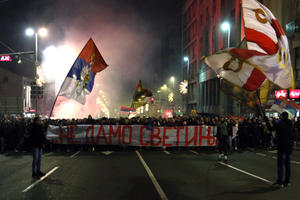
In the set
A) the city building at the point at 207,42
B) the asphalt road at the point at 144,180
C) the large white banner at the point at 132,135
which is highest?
the city building at the point at 207,42

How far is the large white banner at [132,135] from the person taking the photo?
1567 centimetres

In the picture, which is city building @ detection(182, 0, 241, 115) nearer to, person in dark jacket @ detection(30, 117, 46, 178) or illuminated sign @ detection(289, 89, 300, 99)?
illuminated sign @ detection(289, 89, 300, 99)

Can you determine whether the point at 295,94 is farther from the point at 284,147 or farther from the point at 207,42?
the point at 207,42

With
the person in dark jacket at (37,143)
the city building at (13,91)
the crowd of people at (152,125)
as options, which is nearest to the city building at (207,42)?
the crowd of people at (152,125)

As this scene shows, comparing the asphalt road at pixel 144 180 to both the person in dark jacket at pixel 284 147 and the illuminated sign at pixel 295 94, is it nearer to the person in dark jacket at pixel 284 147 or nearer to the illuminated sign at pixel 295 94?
the person in dark jacket at pixel 284 147

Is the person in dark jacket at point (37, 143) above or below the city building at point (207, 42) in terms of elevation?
below

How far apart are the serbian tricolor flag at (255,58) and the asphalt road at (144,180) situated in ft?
8.76

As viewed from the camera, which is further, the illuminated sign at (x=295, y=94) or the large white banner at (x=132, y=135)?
the illuminated sign at (x=295, y=94)

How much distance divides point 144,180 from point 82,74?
616 centimetres

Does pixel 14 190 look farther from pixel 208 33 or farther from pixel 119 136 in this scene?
pixel 208 33

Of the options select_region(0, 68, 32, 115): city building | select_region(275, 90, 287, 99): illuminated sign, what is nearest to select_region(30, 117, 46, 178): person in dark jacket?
select_region(275, 90, 287, 99): illuminated sign

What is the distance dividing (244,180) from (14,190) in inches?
230

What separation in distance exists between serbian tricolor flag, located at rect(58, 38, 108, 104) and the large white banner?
3.28m

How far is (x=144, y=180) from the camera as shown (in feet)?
27.2
